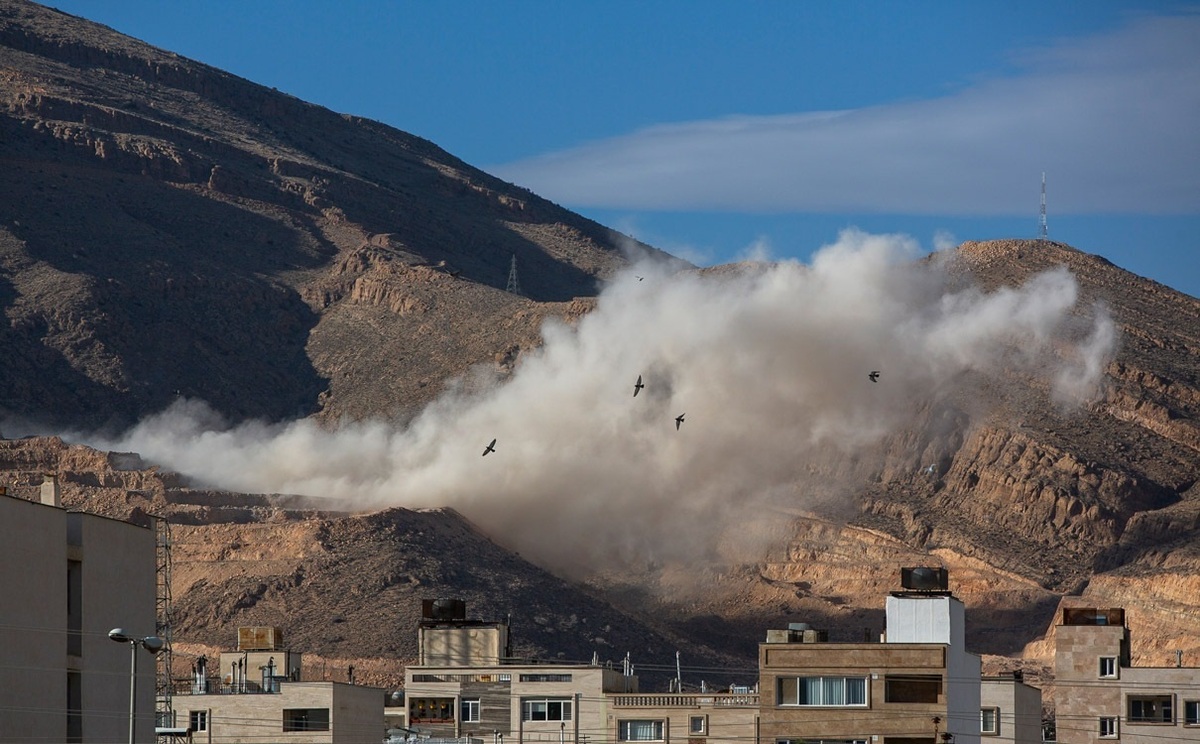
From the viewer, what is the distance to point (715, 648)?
6137 inches

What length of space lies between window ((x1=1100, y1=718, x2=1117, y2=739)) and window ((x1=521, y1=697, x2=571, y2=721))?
18.2 meters

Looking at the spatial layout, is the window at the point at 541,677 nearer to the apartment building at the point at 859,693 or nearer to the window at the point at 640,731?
the window at the point at 640,731

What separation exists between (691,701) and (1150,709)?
14.6 m

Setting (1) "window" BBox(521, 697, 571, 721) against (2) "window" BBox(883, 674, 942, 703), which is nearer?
(2) "window" BBox(883, 674, 942, 703)

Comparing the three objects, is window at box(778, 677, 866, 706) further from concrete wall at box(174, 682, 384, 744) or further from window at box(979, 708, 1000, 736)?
concrete wall at box(174, 682, 384, 744)

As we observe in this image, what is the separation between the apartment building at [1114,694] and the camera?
75006 millimetres

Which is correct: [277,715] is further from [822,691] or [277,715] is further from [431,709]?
[822,691]

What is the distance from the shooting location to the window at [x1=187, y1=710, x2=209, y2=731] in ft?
238

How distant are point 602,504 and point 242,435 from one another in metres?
31.6

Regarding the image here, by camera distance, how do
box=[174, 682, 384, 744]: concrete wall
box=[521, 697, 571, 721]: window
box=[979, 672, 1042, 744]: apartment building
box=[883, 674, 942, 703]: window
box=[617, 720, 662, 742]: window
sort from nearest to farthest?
box=[883, 674, 942, 703]: window, box=[174, 682, 384, 744]: concrete wall, box=[979, 672, 1042, 744]: apartment building, box=[617, 720, 662, 742]: window, box=[521, 697, 571, 721]: window

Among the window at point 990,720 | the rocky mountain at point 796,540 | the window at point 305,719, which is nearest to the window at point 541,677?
the window at point 305,719

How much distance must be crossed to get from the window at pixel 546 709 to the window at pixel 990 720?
1586 centimetres

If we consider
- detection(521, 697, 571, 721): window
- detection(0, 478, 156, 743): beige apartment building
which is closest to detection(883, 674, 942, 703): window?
detection(0, 478, 156, 743): beige apartment building

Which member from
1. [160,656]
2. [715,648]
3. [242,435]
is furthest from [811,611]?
[160,656]
